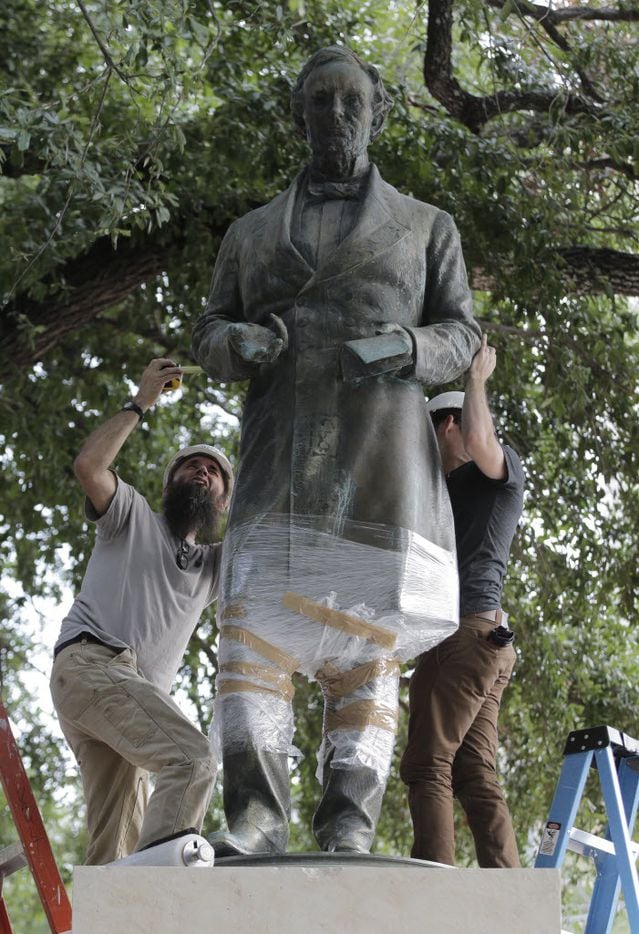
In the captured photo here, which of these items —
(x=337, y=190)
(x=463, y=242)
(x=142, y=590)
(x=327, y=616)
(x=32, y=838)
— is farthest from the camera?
(x=463, y=242)

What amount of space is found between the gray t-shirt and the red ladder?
1.42 feet

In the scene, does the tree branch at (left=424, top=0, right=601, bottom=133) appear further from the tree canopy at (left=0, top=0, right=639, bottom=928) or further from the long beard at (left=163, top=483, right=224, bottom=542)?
the long beard at (left=163, top=483, right=224, bottom=542)

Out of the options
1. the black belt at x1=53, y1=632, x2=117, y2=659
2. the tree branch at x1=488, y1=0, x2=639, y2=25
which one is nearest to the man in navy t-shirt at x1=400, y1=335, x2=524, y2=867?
the black belt at x1=53, y1=632, x2=117, y2=659

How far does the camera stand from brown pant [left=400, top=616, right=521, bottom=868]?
462 centimetres

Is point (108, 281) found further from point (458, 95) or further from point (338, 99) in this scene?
point (338, 99)

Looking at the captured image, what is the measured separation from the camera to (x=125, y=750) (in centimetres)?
481

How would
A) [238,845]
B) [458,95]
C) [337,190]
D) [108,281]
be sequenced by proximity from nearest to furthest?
[238,845] → [337,190] → [108,281] → [458,95]

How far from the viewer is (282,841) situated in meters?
3.72

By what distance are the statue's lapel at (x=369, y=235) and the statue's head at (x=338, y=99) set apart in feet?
0.55

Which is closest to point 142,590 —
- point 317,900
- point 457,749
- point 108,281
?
point 457,749

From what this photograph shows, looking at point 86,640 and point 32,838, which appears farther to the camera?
point 86,640

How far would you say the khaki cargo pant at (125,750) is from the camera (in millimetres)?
4594

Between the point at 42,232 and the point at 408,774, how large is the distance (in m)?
4.82

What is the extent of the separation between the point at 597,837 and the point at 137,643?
1.71 metres
